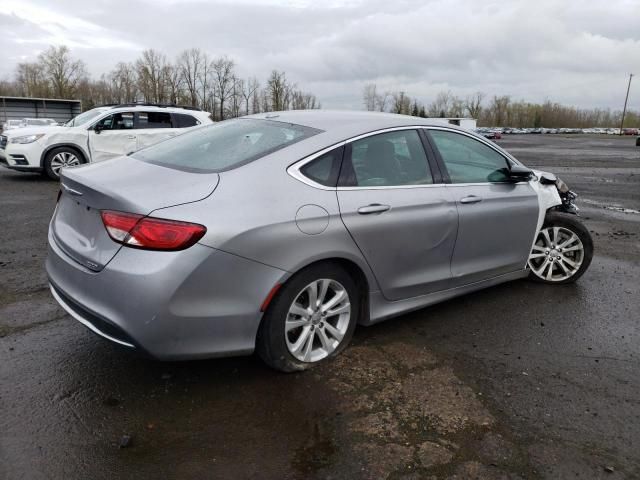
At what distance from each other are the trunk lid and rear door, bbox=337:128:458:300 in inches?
36.7

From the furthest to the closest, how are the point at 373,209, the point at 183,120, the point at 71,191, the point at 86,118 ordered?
the point at 183,120 → the point at 86,118 → the point at 373,209 → the point at 71,191

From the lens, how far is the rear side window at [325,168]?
314 centimetres

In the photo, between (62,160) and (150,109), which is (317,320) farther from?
(62,160)

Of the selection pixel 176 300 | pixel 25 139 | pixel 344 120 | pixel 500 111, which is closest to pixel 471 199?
pixel 344 120

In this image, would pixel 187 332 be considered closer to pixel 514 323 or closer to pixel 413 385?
pixel 413 385

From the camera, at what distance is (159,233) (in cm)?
259

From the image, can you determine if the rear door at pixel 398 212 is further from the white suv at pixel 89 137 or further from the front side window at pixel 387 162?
the white suv at pixel 89 137

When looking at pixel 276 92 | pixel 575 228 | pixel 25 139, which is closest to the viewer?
pixel 575 228

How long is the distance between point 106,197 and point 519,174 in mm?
3265

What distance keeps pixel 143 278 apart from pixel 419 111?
11196cm

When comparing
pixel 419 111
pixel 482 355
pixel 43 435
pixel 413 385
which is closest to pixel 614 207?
pixel 482 355

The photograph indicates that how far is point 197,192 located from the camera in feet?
9.09

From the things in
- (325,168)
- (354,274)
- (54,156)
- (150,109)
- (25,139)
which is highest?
(150,109)

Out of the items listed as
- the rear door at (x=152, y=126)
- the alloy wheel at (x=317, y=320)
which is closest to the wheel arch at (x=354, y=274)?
the alloy wheel at (x=317, y=320)
